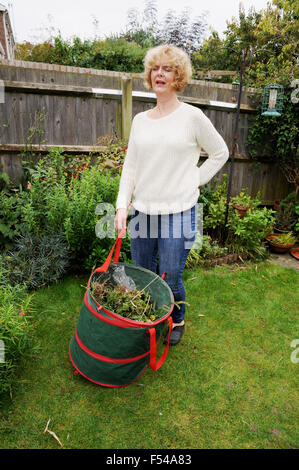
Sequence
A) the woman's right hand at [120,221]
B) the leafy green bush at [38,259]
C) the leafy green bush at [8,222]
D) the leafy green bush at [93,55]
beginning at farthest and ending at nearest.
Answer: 1. the leafy green bush at [93,55]
2. the leafy green bush at [8,222]
3. the leafy green bush at [38,259]
4. the woman's right hand at [120,221]

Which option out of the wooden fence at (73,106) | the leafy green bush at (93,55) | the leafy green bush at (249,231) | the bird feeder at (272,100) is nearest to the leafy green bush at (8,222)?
the wooden fence at (73,106)

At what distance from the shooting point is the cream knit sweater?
1782mm

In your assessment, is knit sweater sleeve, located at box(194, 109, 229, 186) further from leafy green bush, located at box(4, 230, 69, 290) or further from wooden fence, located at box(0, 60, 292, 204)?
wooden fence, located at box(0, 60, 292, 204)

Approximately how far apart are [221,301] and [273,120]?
8.37 feet

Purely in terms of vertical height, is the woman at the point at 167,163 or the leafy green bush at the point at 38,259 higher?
the woman at the point at 167,163

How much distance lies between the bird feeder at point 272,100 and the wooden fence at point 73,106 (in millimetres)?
196

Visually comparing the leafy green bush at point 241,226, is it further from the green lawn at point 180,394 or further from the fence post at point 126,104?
the fence post at point 126,104

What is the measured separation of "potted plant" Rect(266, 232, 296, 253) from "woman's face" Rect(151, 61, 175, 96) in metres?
2.82

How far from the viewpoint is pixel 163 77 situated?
1.77 m

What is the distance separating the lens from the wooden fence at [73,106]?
134 inches

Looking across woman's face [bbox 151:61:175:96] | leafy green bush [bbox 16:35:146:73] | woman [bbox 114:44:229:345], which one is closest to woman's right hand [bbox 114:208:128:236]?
woman [bbox 114:44:229:345]

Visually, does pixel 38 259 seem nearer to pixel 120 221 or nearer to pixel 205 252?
pixel 120 221

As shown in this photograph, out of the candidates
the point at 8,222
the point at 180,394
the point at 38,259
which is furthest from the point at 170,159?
the point at 8,222

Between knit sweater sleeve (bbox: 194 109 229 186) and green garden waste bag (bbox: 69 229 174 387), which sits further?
knit sweater sleeve (bbox: 194 109 229 186)
